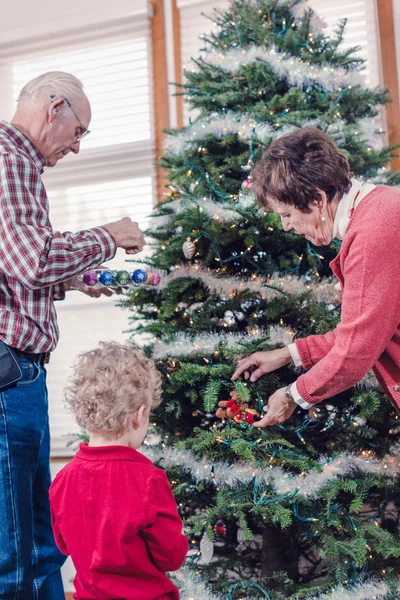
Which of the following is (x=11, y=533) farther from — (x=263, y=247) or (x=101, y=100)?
(x=101, y=100)

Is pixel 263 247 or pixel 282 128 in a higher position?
pixel 282 128

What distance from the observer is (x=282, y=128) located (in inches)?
89.0

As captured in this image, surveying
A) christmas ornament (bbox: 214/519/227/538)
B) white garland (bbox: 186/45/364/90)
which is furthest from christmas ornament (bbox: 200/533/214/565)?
white garland (bbox: 186/45/364/90)

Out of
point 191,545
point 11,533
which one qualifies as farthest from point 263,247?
point 11,533

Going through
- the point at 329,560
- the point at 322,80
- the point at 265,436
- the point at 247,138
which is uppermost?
the point at 322,80

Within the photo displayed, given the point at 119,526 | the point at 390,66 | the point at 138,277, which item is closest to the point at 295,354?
the point at 138,277

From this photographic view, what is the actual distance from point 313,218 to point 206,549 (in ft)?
3.76

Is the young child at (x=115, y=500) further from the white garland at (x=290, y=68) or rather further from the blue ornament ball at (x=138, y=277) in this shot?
the white garland at (x=290, y=68)

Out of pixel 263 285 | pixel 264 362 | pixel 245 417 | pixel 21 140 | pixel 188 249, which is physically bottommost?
pixel 245 417

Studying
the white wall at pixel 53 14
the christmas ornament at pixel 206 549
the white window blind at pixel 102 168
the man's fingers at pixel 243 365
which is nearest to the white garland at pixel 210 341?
the man's fingers at pixel 243 365

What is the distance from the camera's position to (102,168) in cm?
354

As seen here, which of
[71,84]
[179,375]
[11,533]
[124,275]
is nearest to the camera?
[11,533]

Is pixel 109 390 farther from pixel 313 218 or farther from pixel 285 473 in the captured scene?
pixel 285 473

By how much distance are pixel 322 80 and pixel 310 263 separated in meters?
0.69
